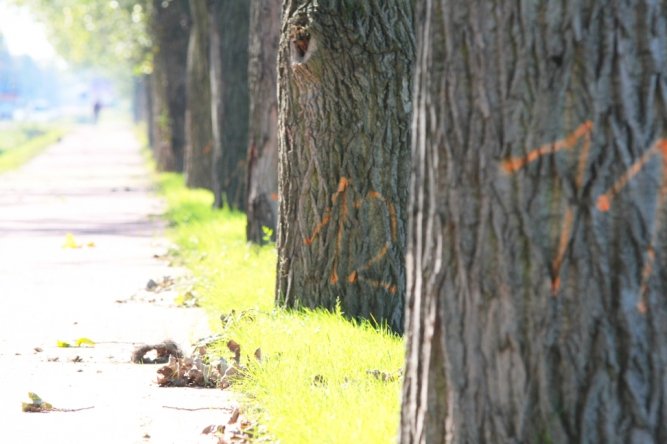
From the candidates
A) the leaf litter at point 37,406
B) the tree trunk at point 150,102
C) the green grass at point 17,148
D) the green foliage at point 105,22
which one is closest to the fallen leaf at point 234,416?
the leaf litter at point 37,406

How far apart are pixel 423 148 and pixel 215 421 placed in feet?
7.06

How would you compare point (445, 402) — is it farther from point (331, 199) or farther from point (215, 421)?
point (331, 199)

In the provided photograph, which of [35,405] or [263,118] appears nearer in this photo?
[35,405]

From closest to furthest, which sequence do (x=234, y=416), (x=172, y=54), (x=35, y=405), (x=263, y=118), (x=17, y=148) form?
(x=234, y=416)
(x=35, y=405)
(x=263, y=118)
(x=172, y=54)
(x=17, y=148)

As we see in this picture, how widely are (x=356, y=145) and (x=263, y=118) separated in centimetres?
482

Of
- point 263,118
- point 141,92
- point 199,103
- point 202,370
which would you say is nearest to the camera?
point 202,370

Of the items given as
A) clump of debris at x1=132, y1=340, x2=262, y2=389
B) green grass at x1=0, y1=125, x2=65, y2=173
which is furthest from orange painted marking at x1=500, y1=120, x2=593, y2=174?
green grass at x1=0, y1=125, x2=65, y2=173

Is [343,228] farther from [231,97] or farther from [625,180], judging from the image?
[231,97]

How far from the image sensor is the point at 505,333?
3824 millimetres

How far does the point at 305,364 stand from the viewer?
6.31 meters

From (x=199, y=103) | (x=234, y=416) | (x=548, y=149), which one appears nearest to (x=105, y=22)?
(x=199, y=103)

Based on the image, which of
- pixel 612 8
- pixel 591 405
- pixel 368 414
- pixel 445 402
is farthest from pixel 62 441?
pixel 612 8

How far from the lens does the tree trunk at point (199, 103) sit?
2077 cm

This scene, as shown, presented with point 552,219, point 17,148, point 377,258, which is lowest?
point 17,148
